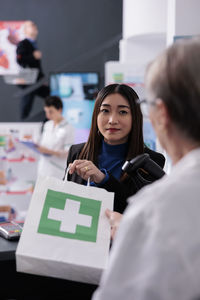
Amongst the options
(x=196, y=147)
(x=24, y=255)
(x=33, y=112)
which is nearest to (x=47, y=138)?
(x=33, y=112)

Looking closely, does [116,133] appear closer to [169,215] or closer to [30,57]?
[169,215]

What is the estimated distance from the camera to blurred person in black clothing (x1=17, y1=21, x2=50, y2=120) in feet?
21.4

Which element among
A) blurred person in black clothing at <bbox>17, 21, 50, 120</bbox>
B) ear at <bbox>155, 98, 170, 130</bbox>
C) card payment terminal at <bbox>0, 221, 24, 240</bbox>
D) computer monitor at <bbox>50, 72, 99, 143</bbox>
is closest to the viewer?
ear at <bbox>155, 98, 170, 130</bbox>

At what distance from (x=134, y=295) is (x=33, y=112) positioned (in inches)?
234

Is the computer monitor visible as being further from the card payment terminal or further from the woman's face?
the card payment terminal

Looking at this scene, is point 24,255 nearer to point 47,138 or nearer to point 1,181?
point 47,138

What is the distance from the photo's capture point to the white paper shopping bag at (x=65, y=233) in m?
1.25

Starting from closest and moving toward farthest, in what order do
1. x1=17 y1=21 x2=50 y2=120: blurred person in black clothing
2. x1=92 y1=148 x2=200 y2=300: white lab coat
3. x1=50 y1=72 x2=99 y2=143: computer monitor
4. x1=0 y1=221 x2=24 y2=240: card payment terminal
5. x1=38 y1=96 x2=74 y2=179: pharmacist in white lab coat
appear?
x1=92 y1=148 x2=200 y2=300: white lab coat → x1=0 y1=221 x2=24 y2=240: card payment terminal → x1=38 y1=96 x2=74 y2=179: pharmacist in white lab coat → x1=50 y1=72 x2=99 y2=143: computer monitor → x1=17 y1=21 x2=50 y2=120: blurred person in black clothing

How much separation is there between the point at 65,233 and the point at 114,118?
2.32 ft

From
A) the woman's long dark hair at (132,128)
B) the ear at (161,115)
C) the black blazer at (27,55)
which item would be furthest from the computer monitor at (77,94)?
the ear at (161,115)

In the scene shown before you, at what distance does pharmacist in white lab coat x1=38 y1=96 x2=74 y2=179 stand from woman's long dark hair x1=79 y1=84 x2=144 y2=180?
8.56ft

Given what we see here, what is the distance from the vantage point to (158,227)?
2.46 feet

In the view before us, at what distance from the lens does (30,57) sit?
653 cm

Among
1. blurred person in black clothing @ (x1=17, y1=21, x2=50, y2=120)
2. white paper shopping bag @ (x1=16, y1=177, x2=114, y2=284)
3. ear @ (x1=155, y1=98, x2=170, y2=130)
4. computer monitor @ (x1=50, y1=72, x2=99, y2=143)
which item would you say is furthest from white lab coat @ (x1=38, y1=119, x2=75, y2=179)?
ear @ (x1=155, y1=98, x2=170, y2=130)
